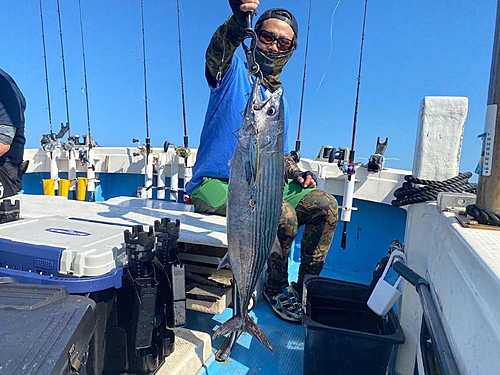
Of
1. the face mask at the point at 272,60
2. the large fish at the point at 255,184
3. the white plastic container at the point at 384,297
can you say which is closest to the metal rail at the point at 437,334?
the white plastic container at the point at 384,297

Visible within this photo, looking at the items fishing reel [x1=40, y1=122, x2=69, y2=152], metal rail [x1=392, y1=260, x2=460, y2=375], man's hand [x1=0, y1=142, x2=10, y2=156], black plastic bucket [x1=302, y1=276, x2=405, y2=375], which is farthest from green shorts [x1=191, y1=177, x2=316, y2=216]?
fishing reel [x1=40, y1=122, x2=69, y2=152]

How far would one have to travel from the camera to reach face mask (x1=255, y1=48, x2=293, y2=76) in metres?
2.21

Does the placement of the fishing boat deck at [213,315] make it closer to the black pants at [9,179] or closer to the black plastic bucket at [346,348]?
the black pants at [9,179]

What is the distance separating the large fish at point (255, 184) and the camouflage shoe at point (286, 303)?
89 cm

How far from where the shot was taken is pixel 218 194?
100 inches

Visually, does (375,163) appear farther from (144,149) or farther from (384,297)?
(144,149)

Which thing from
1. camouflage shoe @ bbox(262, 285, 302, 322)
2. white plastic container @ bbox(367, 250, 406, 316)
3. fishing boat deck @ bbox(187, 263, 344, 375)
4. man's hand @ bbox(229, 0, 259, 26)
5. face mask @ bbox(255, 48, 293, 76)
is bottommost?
fishing boat deck @ bbox(187, 263, 344, 375)

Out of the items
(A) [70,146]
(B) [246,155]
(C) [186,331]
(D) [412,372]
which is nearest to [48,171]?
(A) [70,146]

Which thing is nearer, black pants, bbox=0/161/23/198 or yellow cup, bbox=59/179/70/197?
black pants, bbox=0/161/23/198

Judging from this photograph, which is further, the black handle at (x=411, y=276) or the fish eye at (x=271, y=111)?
the fish eye at (x=271, y=111)

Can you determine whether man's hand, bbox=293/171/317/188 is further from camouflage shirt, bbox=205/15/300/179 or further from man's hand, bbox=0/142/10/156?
man's hand, bbox=0/142/10/156

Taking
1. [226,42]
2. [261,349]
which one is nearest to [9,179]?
[226,42]

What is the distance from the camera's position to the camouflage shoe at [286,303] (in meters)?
2.27

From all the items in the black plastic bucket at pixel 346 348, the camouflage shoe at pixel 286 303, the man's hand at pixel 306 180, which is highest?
the man's hand at pixel 306 180
